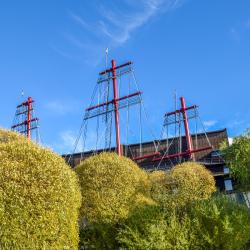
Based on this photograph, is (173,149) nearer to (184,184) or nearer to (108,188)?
(184,184)

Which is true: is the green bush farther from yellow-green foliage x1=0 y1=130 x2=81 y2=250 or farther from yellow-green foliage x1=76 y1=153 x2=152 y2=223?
yellow-green foliage x1=0 y1=130 x2=81 y2=250

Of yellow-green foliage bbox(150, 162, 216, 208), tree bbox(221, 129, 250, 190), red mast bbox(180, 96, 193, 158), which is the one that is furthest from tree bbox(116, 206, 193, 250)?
red mast bbox(180, 96, 193, 158)

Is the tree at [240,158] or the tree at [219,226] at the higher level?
the tree at [240,158]

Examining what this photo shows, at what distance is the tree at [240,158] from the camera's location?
67.2 feet

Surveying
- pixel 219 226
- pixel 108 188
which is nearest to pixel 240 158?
pixel 219 226

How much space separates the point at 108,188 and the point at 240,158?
22.8 feet

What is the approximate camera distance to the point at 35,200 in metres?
12.9

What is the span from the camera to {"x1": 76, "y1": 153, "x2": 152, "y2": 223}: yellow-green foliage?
1770 cm

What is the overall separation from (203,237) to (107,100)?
31587 mm

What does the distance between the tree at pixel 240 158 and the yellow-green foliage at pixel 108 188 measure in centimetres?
489

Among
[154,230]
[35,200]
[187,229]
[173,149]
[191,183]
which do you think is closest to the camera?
[35,200]

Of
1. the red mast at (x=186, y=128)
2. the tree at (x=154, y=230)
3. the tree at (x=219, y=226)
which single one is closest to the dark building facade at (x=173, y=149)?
the red mast at (x=186, y=128)

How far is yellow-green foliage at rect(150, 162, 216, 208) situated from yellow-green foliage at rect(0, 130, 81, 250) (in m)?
6.12

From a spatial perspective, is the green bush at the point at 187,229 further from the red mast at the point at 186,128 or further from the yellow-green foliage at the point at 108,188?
the red mast at the point at 186,128
